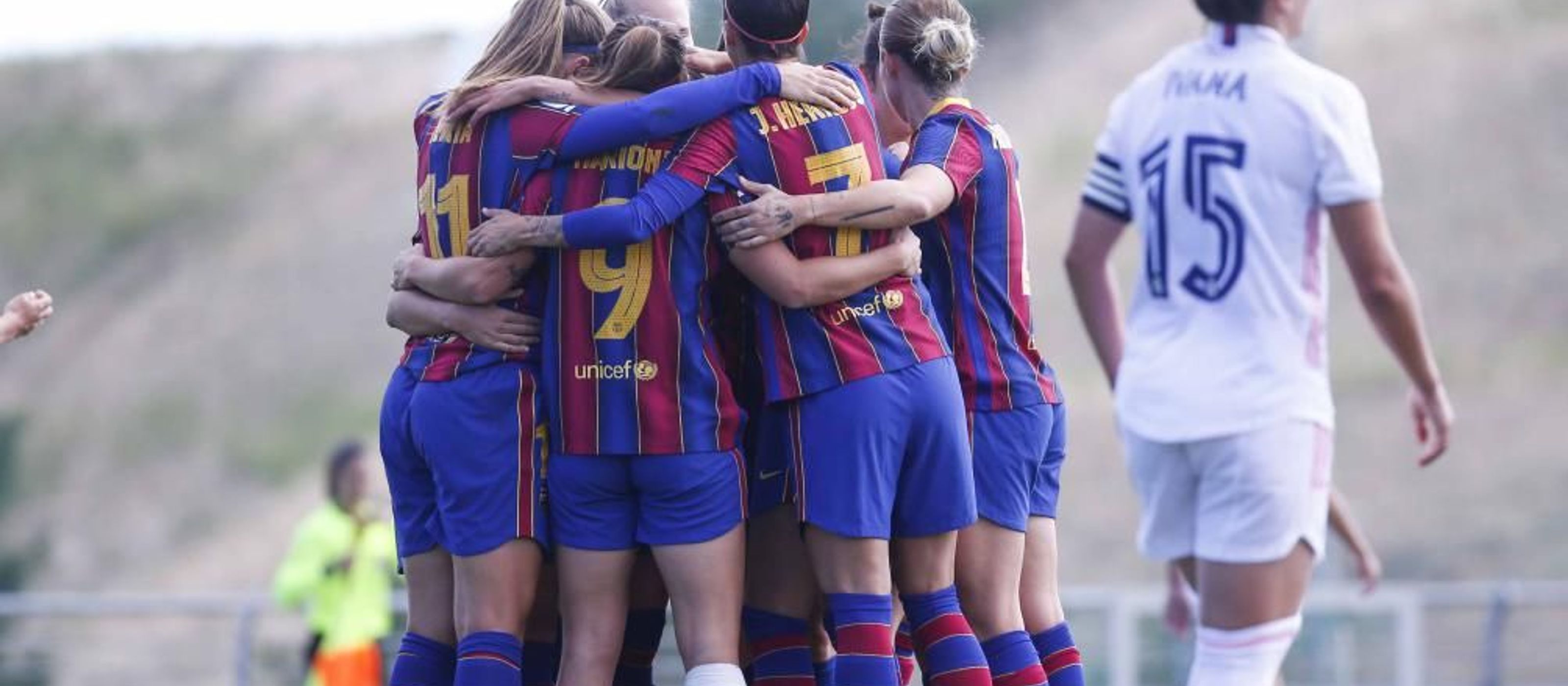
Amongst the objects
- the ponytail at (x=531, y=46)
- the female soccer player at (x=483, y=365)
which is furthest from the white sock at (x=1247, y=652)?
the ponytail at (x=531, y=46)

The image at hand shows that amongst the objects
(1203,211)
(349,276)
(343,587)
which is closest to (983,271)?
(1203,211)

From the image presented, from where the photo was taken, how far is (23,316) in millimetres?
6363

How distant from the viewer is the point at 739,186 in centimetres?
589

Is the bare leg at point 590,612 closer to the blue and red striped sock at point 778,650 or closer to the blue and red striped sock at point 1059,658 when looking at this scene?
the blue and red striped sock at point 778,650

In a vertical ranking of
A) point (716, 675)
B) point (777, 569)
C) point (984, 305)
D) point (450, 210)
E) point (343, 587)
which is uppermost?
point (450, 210)

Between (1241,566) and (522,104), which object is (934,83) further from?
(1241,566)

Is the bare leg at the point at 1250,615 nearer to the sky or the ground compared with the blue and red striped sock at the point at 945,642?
nearer to the sky

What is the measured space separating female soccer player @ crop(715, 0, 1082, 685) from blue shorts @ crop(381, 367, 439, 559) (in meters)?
1.53

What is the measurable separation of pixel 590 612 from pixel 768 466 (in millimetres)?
656

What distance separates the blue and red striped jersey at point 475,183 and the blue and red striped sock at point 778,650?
3.34 feet

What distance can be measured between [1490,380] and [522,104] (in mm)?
29274

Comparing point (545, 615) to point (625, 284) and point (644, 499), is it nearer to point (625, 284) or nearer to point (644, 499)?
point (644, 499)

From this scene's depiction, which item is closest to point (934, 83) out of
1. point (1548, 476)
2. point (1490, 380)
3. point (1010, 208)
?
point (1010, 208)

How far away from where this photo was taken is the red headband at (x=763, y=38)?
19.9 ft
